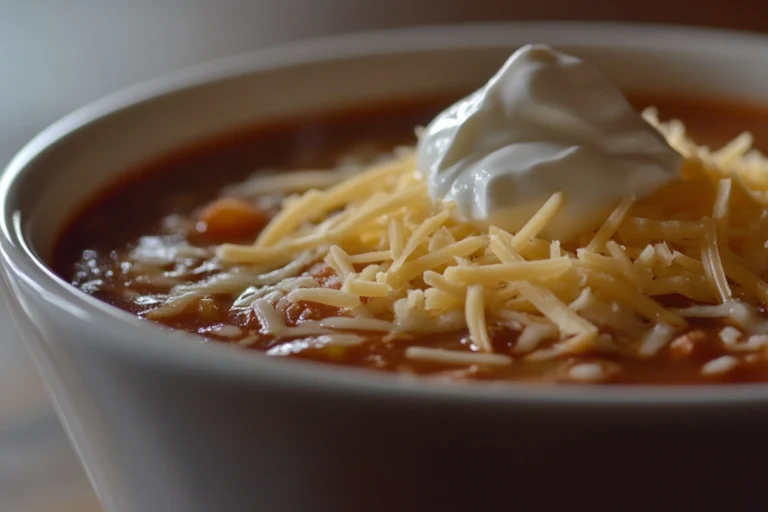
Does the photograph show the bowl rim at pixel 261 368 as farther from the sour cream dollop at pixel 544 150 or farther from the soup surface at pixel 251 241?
the sour cream dollop at pixel 544 150

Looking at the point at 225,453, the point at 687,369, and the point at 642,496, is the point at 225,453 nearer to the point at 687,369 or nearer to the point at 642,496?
the point at 642,496

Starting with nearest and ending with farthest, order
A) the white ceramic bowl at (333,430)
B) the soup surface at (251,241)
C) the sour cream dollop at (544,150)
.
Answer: the white ceramic bowl at (333,430), the soup surface at (251,241), the sour cream dollop at (544,150)

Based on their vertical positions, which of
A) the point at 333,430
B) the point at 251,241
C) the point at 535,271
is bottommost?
the point at 333,430

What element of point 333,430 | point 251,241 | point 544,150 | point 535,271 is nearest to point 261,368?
point 333,430

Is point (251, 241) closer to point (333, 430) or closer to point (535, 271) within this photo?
point (535, 271)

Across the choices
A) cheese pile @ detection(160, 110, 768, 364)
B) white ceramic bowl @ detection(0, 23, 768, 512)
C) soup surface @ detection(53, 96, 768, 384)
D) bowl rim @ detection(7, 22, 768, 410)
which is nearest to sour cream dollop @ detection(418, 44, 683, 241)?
cheese pile @ detection(160, 110, 768, 364)

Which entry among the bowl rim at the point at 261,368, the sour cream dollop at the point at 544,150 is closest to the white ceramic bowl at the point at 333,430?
the bowl rim at the point at 261,368
